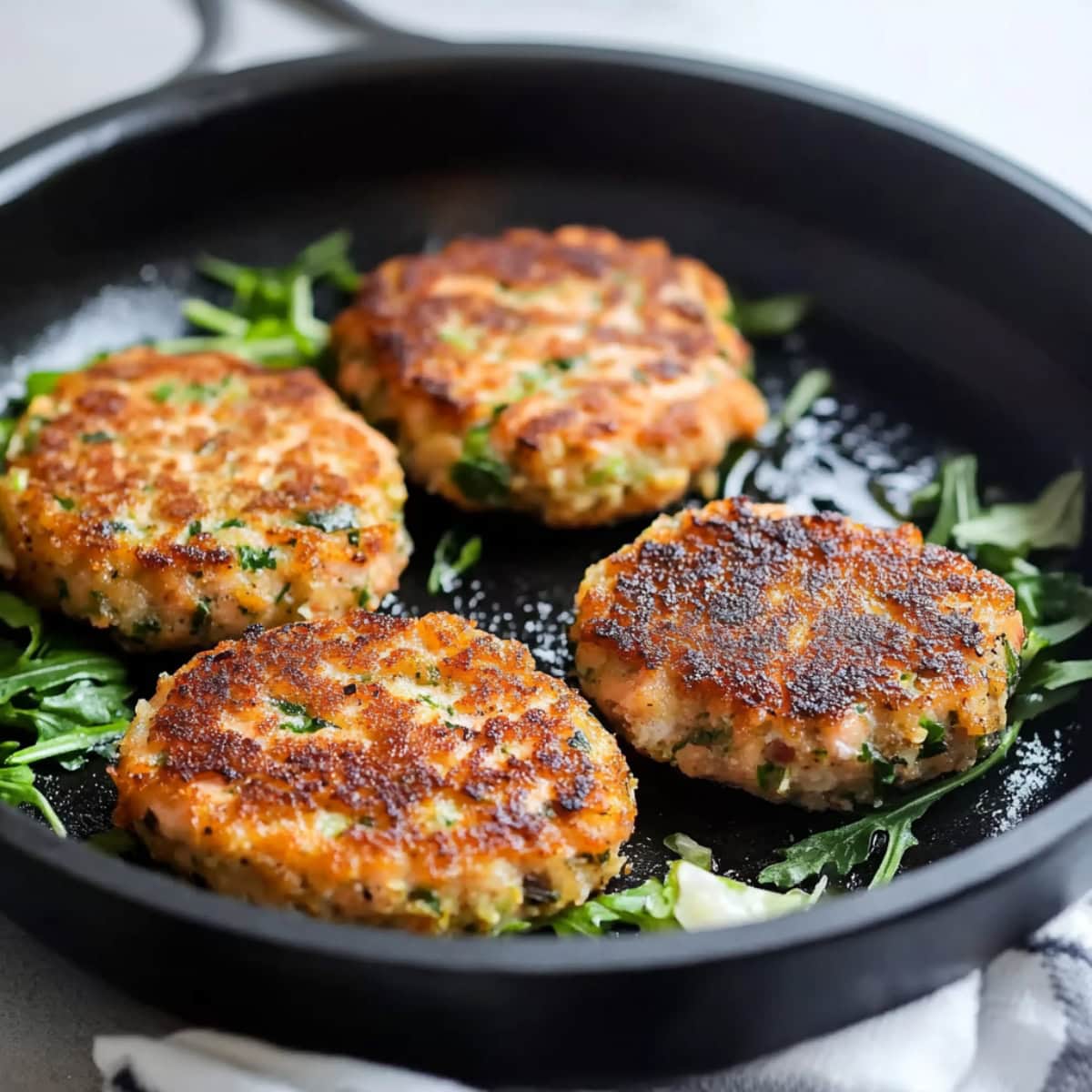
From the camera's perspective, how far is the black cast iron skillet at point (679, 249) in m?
2.33

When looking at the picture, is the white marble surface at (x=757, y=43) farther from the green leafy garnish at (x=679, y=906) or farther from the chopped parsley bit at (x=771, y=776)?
the green leafy garnish at (x=679, y=906)

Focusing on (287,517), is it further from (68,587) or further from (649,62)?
(649,62)

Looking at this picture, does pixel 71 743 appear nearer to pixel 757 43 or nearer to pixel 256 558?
pixel 256 558

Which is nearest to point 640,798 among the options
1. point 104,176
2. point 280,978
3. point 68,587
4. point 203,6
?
point 280,978

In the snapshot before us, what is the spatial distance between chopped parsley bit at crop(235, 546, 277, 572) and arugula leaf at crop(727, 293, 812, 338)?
164 cm

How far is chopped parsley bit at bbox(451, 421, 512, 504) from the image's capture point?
11.3 ft

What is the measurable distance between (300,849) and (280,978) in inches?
10.8

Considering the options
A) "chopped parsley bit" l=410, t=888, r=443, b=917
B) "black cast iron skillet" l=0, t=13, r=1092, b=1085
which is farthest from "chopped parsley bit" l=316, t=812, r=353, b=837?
"black cast iron skillet" l=0, t=13, r=1092, b=1085

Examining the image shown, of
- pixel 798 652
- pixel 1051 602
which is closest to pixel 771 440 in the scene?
pixel 1051 602

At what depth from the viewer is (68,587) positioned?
10.3 feet

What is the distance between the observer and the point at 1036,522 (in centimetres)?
362

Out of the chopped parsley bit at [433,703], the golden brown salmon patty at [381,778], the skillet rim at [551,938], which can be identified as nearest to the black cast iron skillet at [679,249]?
the skillet rim at [551,938]

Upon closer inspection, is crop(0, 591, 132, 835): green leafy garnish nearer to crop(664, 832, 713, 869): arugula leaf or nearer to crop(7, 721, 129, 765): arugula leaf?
crop(7, 721, 129, 765): arugula leaf

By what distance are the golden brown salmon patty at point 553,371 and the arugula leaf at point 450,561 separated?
0.10m
